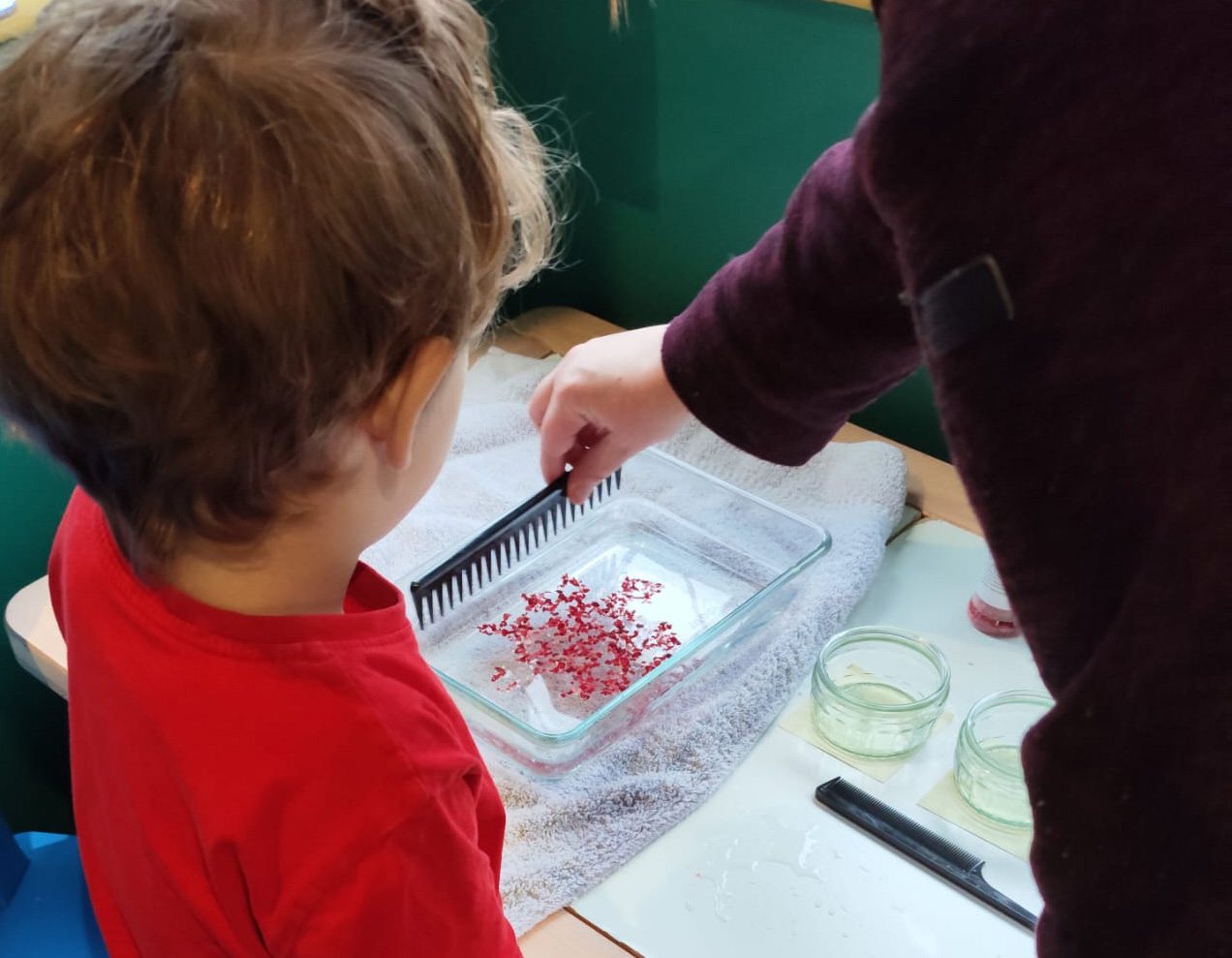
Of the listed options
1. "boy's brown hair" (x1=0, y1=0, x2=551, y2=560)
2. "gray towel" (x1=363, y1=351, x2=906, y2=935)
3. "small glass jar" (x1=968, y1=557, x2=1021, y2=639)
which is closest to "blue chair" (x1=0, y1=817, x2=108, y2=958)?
"gray towel" (x1=363, y1=351, x2=906, y2=935)

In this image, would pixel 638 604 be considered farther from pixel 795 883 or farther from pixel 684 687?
pixel 795 883

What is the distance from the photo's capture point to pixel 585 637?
88 cm

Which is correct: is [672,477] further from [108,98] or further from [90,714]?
[108,98]

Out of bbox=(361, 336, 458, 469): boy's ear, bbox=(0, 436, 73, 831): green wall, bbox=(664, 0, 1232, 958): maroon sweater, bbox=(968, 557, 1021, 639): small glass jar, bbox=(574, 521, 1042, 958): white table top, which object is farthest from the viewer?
bbox=(0, 436, 73, 831): green wall

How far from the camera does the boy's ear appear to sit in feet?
1.55

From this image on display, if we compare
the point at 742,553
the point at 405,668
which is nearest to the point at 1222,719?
the point at 405,668

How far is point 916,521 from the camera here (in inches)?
39.7

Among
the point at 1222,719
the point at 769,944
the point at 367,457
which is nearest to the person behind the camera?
the point at 1222,719

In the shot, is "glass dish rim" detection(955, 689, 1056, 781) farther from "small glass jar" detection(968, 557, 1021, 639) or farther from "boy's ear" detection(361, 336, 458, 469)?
"boy's ear" detection(361, 336, 458, 469)

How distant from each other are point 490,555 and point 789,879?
323 millimetres

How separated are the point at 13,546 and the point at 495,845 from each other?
613 mm

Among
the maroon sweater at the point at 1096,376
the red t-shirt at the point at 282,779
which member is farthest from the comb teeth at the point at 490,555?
the maroon sweater at the point at 1096,376

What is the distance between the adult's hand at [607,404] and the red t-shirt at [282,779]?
232 mm

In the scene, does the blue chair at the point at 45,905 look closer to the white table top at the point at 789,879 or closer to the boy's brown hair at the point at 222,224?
the white table top at the point at 789,879
